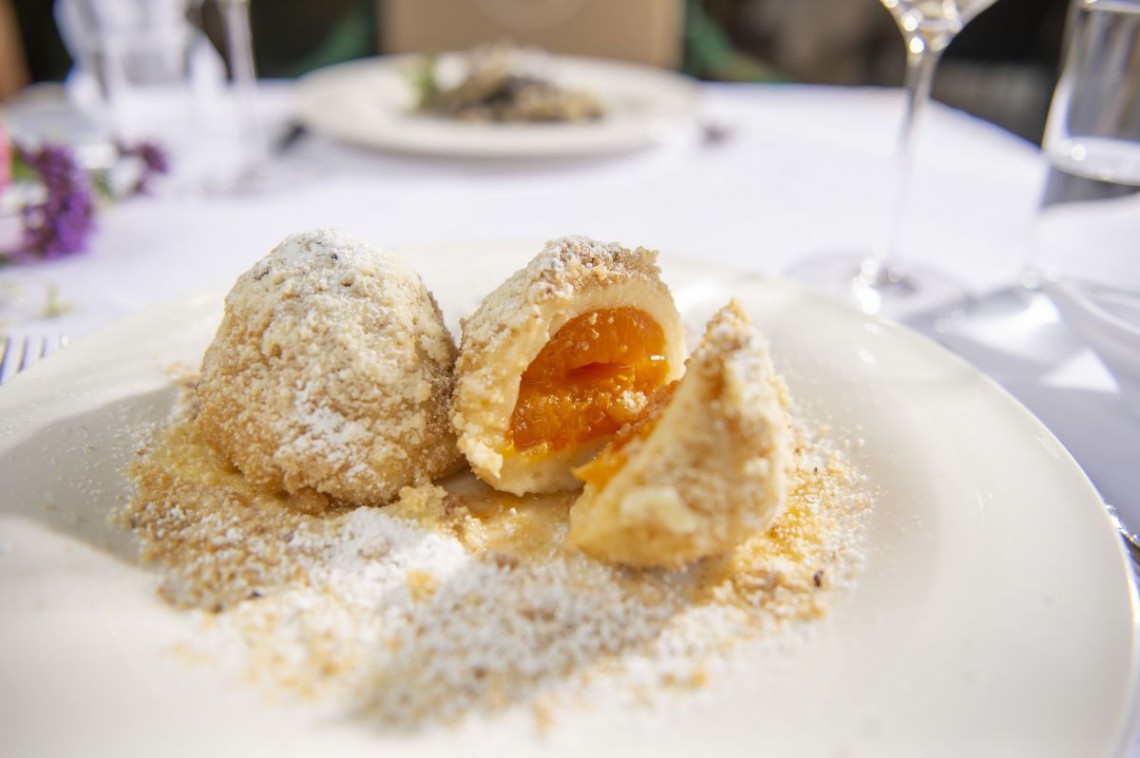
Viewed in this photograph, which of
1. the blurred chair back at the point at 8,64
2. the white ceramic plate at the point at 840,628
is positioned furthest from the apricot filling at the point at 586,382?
the blurred chair back at the point at 8,64

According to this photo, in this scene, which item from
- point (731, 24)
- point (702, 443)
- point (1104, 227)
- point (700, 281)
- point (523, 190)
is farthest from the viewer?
point (731, 24)

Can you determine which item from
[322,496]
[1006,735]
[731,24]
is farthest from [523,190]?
[731,24]

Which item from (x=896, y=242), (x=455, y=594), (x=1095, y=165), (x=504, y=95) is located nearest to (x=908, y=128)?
(x=896, y=242)

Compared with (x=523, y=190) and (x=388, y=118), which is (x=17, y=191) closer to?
(x=388, y=118)

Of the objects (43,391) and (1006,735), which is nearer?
(1006,735)

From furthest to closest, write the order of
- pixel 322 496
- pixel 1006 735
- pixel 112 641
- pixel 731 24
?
pixel 731 24
pixel 322 496
pixel 112 641
pixel 1006 735

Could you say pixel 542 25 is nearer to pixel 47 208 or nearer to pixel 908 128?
pixel 908 128

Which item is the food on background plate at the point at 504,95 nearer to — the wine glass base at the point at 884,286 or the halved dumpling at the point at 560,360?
the wine glass base at the point at 884,286
